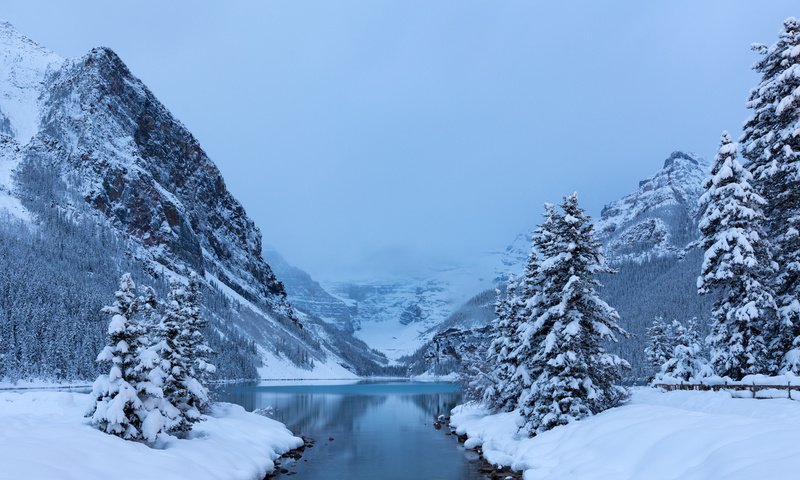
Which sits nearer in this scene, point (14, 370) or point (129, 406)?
point (129, 406)

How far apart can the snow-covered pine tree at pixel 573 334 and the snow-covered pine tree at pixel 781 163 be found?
8.06 meters

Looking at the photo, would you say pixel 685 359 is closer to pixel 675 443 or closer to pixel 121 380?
pixel 675 443

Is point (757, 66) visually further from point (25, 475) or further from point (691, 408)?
point (25, 475)

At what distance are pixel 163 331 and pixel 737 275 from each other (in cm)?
3093

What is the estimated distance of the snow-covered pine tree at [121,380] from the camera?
85.8ft

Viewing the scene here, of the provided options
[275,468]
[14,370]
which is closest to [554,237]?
[275,468]

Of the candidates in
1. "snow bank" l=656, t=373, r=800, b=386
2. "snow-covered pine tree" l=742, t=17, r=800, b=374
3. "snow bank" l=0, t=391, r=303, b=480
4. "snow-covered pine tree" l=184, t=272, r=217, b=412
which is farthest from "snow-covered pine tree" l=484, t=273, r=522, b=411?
"snow-covered pine tree" l=184, t=272, r=217, b=412

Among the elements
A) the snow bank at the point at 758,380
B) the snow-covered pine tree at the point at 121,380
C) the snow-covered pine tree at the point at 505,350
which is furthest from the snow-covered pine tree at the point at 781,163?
the snow-covered pine tree at the point at 121,380

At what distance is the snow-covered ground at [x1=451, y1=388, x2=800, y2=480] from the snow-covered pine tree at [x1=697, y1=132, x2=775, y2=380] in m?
2.52

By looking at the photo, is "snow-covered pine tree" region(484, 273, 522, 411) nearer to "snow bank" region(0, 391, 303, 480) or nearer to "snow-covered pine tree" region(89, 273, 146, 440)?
"snow bank" region(0, 391, 303, 480)

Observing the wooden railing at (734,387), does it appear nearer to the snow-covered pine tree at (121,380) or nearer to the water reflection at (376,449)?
the water reflection at (376,449)

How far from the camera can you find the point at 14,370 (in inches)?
4040

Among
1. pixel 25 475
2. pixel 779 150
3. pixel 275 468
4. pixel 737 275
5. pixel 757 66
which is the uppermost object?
pixel 757 66

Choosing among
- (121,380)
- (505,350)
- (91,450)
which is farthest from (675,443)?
(505,350)
